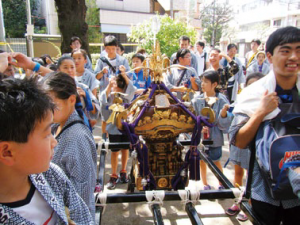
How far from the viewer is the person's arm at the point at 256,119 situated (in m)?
1.30

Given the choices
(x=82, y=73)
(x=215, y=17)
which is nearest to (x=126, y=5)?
(x=215, y=17)

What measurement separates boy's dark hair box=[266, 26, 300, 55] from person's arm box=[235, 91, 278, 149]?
295 mm

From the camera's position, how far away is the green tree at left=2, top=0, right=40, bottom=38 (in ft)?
60.2

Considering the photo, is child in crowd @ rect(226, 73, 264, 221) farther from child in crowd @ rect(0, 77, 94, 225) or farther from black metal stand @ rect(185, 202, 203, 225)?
child in crowd @ rect(0, 77, 94, 225)

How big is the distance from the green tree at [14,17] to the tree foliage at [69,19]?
1505 cm

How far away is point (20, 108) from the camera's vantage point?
824mm

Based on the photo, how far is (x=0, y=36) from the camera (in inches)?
312

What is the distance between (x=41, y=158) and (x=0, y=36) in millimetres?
8684

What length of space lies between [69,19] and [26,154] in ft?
19.6

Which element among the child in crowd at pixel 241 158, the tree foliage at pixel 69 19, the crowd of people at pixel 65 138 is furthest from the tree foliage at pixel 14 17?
the child in crowd at pixel 241 158

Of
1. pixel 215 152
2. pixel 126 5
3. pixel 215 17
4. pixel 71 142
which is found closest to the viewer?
pixel 71 142

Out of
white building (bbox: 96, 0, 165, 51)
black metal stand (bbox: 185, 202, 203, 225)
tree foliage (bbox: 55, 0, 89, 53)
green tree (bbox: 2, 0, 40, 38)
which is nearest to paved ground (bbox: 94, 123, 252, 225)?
black metal stand (bbox: 185, 202, 203, 225)

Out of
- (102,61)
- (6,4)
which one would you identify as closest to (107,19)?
(6,4)

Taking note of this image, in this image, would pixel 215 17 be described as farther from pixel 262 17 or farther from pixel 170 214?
pixel 170 214
